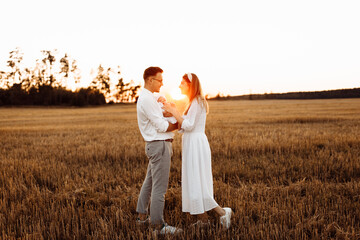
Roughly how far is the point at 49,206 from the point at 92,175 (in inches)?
85.0

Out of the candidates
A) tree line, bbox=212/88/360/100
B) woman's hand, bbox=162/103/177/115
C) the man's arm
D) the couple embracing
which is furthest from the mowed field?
tree line, bbox=212/88/360/100

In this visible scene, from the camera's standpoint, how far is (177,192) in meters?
5.61

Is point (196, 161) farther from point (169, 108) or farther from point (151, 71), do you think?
point (151, 71)

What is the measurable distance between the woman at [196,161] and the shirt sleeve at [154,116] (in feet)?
1.24

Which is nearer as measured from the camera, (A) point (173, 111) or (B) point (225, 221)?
(A) point (173, 111)

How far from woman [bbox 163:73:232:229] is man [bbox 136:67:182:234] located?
0.32 metres

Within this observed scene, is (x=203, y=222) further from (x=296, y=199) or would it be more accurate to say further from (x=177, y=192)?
(x=296, y=199)

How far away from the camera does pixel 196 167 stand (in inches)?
164

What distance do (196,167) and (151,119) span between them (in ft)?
3.40

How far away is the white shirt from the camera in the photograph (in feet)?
12.4

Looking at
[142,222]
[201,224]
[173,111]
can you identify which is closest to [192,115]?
[173,111]

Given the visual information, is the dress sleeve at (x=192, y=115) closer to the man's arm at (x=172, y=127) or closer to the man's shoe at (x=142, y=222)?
the man's arm at (x=172, y=127)

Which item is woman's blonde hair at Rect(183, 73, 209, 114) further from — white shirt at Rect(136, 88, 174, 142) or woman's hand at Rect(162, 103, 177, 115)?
white shirt at Rect(136, 88, 174, 142)

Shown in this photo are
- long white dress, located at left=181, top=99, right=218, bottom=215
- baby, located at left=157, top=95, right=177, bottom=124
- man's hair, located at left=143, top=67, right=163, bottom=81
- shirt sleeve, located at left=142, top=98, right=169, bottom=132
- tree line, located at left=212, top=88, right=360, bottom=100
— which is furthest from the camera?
tree line, located at left=212, top=88, right=360, bottom=100
